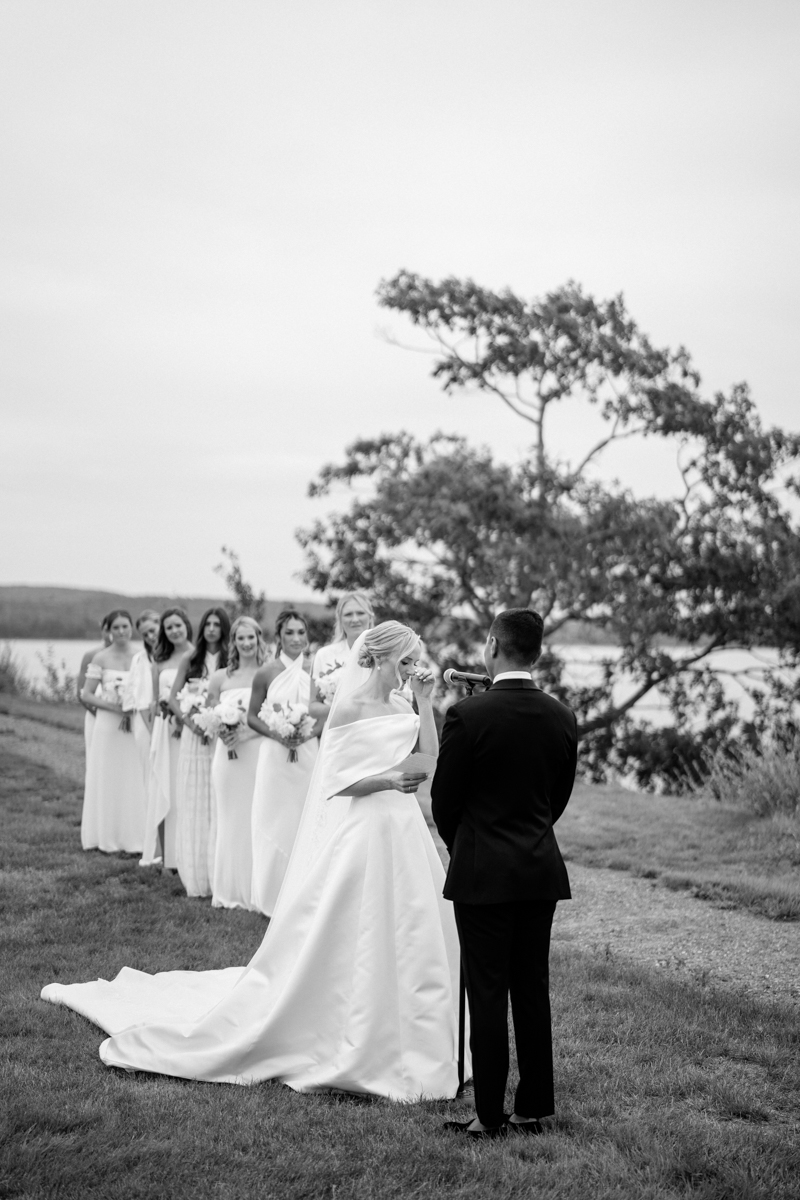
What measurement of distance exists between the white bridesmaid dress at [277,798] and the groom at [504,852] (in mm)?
4284

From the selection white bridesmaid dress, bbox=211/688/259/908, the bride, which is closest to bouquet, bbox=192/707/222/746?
white bridesmaid dress, bbox=211/688/259/908

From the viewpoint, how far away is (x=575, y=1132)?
4.52 meters

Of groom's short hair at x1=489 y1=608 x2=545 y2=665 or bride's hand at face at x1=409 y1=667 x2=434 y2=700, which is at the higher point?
groom's short hair at x1=489 y1=608 x2=545 y2=665

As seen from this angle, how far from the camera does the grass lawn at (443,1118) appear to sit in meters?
3.99

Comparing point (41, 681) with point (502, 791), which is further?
point (41, 681)

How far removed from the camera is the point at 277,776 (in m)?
8.74

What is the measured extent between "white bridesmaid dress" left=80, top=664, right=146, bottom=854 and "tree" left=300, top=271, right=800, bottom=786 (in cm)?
958

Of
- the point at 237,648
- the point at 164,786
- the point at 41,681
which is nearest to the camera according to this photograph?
the point at 237,648

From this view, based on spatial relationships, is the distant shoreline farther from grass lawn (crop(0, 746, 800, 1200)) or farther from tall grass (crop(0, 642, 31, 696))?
grass lawn (crop(0, 746, 800, 1200))

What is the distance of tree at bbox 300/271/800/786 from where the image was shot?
20.1 m

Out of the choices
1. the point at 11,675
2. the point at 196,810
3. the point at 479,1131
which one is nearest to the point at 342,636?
the point at 196,810

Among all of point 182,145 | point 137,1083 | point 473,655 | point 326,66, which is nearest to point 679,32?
point 326,66

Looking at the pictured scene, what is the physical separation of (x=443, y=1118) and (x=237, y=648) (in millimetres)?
5502

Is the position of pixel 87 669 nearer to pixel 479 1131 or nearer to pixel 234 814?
pixel 234 814
